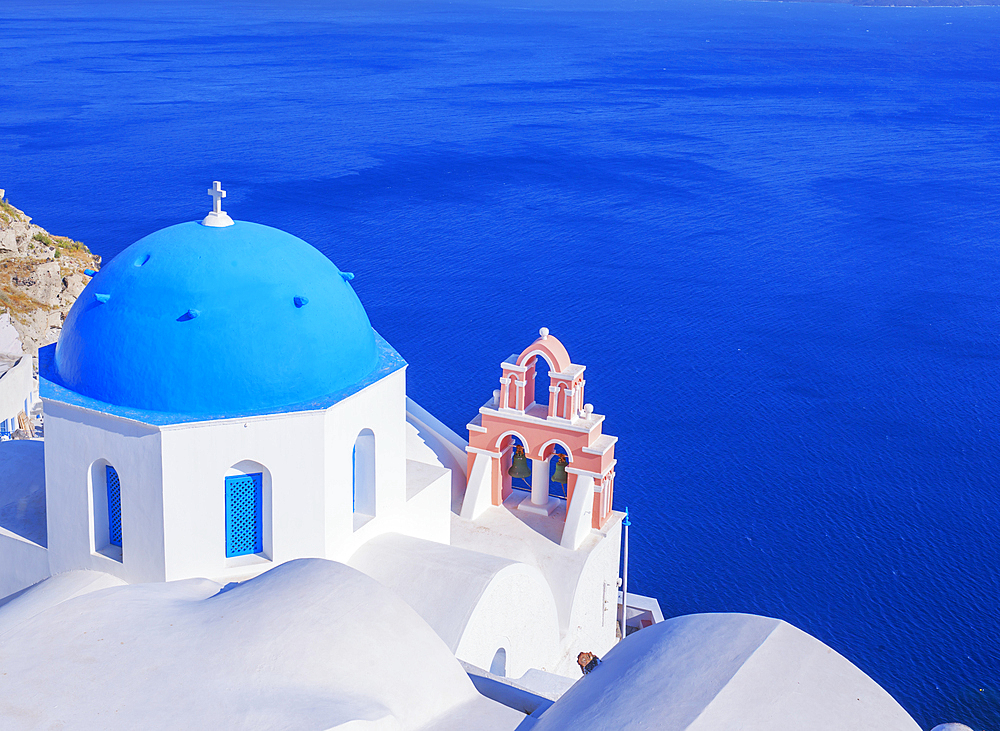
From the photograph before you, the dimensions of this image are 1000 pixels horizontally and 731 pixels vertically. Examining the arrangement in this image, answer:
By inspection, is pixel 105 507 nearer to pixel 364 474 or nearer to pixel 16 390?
pixel 364 474

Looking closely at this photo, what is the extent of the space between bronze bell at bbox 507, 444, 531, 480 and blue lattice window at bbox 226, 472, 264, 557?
5.69 meters

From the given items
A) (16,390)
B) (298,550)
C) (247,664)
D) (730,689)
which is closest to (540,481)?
(298,550)

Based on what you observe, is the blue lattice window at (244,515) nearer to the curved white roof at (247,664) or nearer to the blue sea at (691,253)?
the curved white roof at (247,664)

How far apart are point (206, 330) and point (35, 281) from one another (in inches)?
825

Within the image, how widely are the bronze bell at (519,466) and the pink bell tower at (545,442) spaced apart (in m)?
0.12

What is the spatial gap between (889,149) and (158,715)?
62425mm

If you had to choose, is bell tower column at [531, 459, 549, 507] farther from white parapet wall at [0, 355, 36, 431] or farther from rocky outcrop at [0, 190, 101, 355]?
rocky outcrop at [0, 190, 101, 355]

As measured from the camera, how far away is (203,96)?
73062 millimetres

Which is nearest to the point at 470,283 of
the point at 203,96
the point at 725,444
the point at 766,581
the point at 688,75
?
the point at 725,444

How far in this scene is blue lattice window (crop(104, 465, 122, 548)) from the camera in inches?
406

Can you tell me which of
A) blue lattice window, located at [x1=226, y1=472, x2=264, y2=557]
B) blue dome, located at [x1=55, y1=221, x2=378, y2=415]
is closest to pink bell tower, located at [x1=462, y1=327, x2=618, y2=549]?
blue dome, located at [x1=55, y1=221, x2=378, y2=415]

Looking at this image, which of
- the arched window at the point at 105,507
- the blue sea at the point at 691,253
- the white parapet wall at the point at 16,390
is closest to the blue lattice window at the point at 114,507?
the arched window at the point at 105,507

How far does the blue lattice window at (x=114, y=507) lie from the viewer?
10320mm

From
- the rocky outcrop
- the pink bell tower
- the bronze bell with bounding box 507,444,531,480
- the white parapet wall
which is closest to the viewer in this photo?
the pink bell tower
